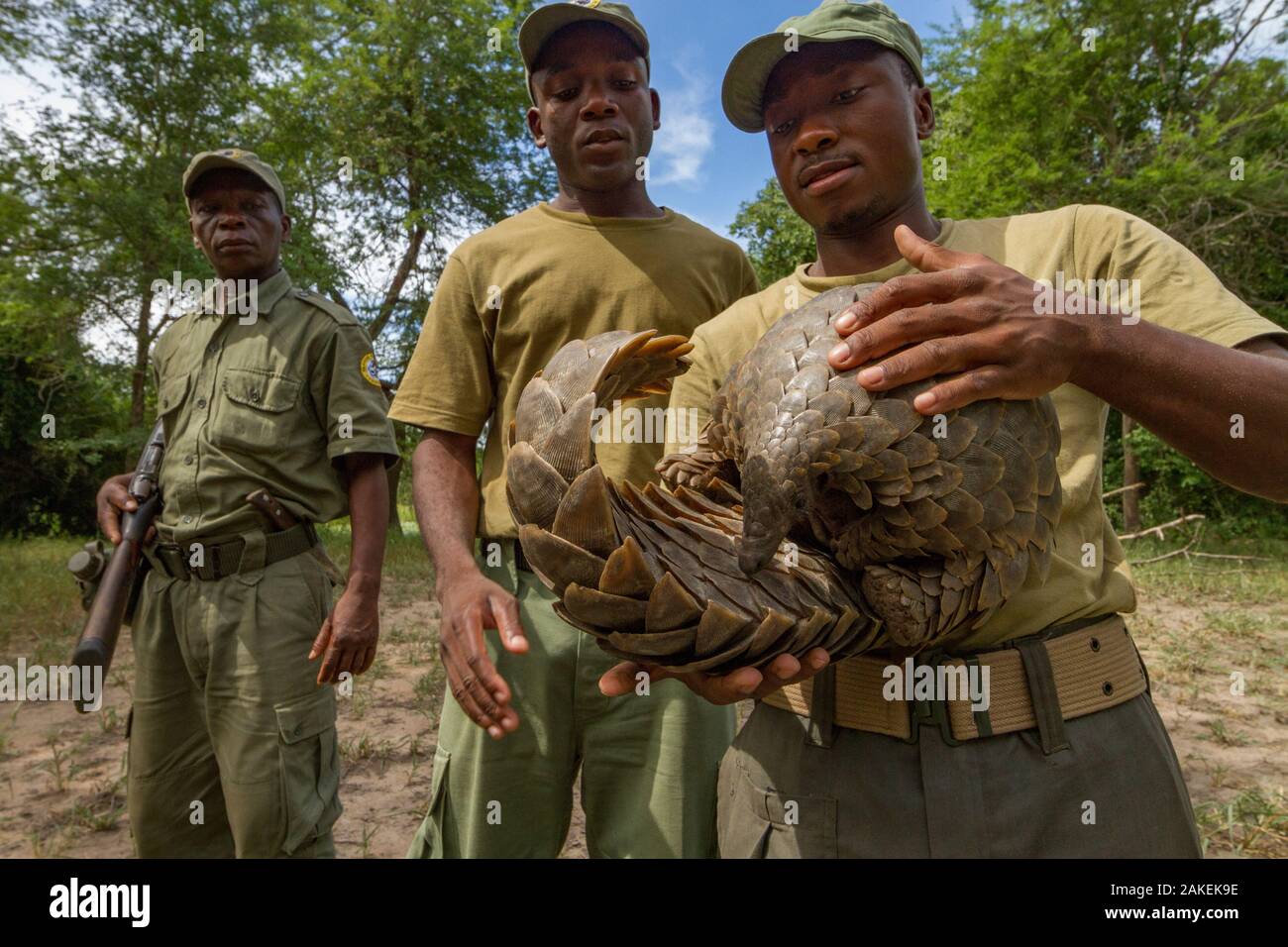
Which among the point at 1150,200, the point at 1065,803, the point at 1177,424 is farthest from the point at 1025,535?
the point at 1150,200

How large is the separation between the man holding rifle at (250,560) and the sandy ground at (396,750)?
1.01 meters

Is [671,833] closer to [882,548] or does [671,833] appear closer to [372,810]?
[882,548]

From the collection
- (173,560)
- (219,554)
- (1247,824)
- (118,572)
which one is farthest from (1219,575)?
(118,572)

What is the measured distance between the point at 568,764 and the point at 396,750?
306 centimetres

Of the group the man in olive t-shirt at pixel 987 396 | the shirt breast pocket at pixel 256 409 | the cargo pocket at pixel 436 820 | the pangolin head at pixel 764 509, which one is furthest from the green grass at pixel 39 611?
the pangolin head at pixel 764 509

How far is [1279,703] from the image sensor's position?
5238mm

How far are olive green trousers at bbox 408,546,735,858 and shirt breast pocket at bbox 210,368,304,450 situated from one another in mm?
1507

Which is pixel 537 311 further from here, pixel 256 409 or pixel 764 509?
pixel 256 409

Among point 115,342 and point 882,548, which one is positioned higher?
point 115,342

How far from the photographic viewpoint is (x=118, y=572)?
298cm

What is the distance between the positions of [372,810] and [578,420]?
387 centimetres

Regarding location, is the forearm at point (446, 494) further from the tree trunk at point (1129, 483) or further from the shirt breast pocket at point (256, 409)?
the tree trunk at point (1129, 483)

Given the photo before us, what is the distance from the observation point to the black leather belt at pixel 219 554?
9.71ft
